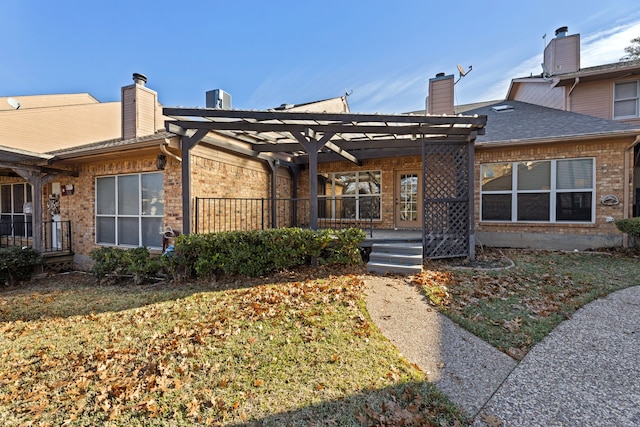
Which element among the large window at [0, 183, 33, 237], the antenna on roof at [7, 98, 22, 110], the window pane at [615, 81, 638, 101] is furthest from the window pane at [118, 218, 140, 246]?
the window pane at [615, 81, 638, 101]

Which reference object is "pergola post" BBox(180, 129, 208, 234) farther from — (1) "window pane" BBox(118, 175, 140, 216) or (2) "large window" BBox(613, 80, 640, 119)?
(2) "large window" BBox(613, 80, 640, 119)

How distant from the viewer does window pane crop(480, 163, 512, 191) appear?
923cm

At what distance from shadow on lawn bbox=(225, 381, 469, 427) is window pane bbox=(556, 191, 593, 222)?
8866 mm

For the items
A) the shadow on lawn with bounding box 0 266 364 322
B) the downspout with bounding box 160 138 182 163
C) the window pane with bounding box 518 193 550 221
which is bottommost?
the shadow on lawn with bounding box 0 266 364 322

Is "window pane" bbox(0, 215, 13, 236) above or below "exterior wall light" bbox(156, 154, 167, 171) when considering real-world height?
below

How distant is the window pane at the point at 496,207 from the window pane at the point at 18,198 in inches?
645

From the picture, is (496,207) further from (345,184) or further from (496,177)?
(345,184)

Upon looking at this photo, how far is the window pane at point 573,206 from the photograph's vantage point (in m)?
8.44

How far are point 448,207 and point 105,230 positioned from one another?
9686mm

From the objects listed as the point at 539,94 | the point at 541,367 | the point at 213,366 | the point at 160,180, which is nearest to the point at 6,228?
the point at 160,180

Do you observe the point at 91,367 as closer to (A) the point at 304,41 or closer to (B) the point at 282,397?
(B) the point at 282,397

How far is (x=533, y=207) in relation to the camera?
8.98 meters

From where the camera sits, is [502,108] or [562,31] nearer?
[562,31]

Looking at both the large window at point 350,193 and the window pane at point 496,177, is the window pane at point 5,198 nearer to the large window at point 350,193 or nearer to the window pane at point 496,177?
the large window at point 350,193
